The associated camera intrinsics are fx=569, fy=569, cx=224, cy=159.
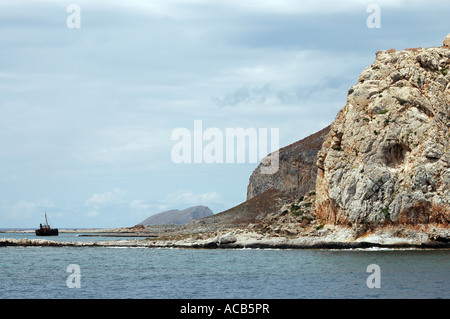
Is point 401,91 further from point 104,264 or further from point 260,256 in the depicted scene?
point 104,264

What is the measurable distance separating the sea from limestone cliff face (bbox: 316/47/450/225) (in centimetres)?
538

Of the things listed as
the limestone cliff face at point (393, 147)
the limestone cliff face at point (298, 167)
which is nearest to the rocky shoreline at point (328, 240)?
the limestone cliff face at point (393, 147)

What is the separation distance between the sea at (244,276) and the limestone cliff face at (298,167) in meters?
66.6

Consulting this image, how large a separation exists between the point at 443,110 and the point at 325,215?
1945 cm

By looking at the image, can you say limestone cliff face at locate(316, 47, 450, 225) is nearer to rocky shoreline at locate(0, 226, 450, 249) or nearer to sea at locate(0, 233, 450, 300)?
rocky shoreline at locate(0, 226, 450, 249)

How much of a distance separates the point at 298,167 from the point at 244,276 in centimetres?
9279

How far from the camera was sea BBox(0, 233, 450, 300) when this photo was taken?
37.7 metres

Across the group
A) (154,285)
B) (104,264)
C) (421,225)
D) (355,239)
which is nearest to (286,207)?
(355,239)

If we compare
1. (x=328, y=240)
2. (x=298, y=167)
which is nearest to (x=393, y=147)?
(x=328, y=240)

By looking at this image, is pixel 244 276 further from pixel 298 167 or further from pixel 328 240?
pixel 298 167

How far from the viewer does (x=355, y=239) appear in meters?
66.8

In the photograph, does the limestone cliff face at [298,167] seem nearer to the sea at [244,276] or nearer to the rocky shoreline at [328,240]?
the rocky shoreline at [328,240]

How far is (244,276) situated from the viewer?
154 ft

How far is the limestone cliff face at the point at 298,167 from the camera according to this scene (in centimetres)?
13412
